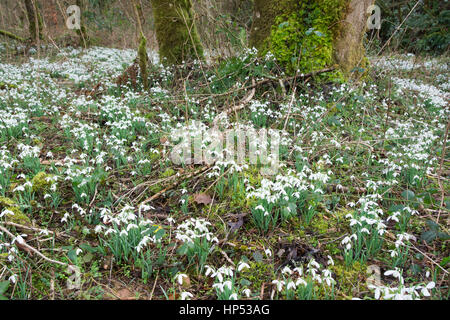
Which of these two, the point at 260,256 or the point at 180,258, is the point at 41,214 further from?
the point at 260,256

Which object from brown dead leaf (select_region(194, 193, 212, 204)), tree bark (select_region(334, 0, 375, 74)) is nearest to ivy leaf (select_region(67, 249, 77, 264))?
brown dead leaf (select_region(194, 193, 212, 204))

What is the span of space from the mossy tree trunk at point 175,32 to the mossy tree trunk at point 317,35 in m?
2.00

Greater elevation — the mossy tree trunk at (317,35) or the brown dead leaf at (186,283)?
the mossy tree trunk at (317,35)

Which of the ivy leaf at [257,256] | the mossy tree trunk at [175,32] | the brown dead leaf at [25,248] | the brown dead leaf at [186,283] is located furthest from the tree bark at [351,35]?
the brown dead leaf at [25,248]

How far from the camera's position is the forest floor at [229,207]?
2.16 m

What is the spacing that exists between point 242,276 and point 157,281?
1.99 feet

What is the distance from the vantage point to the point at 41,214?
2.84 m

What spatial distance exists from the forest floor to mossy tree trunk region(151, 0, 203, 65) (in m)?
1.71

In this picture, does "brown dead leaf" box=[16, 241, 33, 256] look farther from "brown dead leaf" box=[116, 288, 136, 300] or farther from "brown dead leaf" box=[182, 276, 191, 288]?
"brown dead leaf" box=[182, 276, 191, 288]

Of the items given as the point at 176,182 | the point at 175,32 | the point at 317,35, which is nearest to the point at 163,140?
the point at 176,182

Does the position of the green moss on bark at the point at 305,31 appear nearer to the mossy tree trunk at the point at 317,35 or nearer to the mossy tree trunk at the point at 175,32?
the mossy tree trunk at the point at 317,35

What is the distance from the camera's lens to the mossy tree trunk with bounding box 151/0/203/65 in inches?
270

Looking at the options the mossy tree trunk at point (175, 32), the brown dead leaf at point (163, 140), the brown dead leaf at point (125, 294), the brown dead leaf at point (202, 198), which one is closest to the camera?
the brown dead leaf at point (125, 294)

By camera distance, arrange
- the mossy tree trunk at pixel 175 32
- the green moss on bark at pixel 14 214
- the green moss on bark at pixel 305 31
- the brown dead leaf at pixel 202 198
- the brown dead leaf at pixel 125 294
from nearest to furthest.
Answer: the brown dead leaf at pixel 125 294 < the green moss on bark at pixel 14 214 < the brown dead leaf at pixel 202 198 < the green moss on bark at pixel 305 31 < the mossy tree trunk at pixel 175 32
